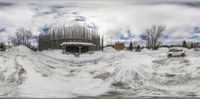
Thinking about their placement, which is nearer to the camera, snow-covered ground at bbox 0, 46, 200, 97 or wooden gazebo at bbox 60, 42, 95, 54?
snow-covered ground at bbox 0, 46, 200, 97

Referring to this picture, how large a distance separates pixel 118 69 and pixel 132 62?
167 centimetres

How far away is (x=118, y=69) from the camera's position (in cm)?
2988

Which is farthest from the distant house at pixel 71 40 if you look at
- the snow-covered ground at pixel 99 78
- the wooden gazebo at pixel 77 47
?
the snow-covered ground at pixel 99 78

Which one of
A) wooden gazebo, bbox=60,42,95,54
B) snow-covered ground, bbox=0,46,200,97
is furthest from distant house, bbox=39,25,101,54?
snow-covered ground, bbox=0,46,200,97

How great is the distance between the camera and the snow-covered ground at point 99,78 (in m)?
23.2

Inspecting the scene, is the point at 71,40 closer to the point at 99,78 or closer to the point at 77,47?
the point at 77,47

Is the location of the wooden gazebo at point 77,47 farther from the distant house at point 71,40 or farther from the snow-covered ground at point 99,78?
the snow-covered ground at point 99,78

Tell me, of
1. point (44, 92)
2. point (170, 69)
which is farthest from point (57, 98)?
point (170, 69)

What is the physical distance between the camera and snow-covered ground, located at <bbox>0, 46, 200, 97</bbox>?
76.1ft

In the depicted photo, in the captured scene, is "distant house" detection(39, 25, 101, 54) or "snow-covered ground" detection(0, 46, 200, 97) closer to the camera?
"snow-covered ground" detection(0, 46, 200, 97)

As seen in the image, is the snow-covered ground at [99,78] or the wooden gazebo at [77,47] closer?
the snow-covered ground at [99,78]

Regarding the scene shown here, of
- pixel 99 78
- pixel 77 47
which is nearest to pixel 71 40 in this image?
pixel 77 47

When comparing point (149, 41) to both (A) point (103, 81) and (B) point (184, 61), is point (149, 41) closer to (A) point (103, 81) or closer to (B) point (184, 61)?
(B) point (184, 61)

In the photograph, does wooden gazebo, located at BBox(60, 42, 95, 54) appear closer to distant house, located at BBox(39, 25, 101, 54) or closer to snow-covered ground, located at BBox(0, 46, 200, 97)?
distant house, located at BBox(39, 25, 101, 54)
